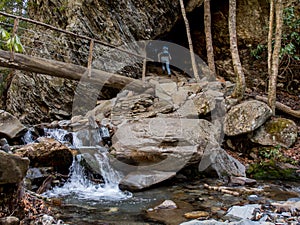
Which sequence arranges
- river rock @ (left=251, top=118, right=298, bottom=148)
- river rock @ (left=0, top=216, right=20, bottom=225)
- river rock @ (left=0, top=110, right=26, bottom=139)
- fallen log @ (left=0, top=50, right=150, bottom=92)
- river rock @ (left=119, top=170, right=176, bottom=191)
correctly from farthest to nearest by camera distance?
1. river rock @ (left=251, top=118, right=298, bottom=148)
2. fallen log @ (left=0, top=50, right=150, bottom=92)
3. river rock @ (left=0, top=110, right=26, bottom=139)
4. river rock @ (left=119, top=170, right=176, bottom=191)
5. river rock @ (left=0, top=216, right=20, bottom=225)

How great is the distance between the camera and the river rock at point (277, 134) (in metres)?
7.34

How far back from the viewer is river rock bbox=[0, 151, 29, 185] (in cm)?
238

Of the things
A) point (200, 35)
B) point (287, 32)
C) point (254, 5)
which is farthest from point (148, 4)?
point (287, 32)

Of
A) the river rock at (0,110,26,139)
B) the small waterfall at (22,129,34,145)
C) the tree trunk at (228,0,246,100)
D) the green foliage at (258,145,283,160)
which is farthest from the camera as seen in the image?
the tree trunk at (228,0,246,100)

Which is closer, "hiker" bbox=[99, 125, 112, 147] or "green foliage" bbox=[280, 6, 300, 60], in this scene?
"hiker" bbox=[99, 125, 112, 147]

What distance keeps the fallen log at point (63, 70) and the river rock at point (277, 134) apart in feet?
13.8

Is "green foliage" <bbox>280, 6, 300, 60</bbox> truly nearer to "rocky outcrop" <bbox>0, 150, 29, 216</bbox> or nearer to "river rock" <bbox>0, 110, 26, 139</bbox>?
"river rock" <bbox>0, 110, 26, 139</bbox>

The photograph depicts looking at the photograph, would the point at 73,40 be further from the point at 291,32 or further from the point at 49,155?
the point at 291,32

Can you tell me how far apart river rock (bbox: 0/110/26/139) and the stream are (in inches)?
54.3

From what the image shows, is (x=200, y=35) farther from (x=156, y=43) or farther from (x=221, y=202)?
(x=221, y=202)

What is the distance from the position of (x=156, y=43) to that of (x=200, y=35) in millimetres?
2313

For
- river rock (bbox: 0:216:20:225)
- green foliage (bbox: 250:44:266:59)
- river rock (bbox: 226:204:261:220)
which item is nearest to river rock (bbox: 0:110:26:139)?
river rock (bbox: 0:216:20:225)

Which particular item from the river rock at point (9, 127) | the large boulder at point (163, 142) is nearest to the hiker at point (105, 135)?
the large boulder at point (163, 142)

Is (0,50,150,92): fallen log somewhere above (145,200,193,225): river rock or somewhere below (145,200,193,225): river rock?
above
